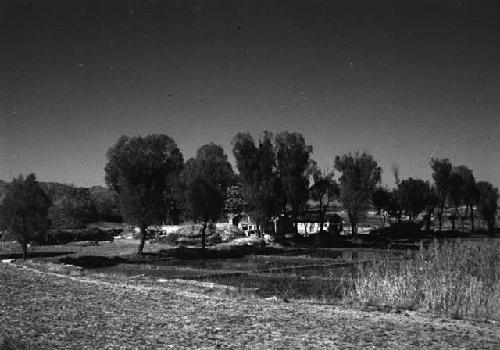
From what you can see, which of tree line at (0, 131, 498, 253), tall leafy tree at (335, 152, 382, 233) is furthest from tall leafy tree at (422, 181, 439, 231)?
tall leafy tree at (335, 152, 382, 233)

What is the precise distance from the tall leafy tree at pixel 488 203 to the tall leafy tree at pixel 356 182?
114 ft

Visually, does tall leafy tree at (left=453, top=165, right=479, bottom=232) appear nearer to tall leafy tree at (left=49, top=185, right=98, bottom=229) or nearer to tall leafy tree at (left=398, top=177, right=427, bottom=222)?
tall leafy tree at (left=398, top=177, right=427, bottom=222)

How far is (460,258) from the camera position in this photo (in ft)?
58.5

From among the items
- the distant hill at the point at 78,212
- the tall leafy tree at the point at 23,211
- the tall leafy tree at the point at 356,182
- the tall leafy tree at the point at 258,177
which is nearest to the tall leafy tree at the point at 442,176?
the tall leafy tree at the point at 356,182

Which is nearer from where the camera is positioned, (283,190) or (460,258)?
(460,258)

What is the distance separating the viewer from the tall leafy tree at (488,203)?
98625mm

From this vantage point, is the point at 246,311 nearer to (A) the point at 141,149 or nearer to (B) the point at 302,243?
(A) the point at 141,149

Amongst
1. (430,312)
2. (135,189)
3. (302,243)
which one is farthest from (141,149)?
(430,312)

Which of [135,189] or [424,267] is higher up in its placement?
[135,189]

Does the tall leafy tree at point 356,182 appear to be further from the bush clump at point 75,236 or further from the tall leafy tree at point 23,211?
Result: the tall leafy tree at point 23,211

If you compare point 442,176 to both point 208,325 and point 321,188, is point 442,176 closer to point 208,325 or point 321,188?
point 321,188

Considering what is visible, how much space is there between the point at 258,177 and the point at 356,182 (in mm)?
17197

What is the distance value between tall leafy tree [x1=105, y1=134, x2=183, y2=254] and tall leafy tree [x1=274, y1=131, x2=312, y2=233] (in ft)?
71.5

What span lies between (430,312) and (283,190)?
168ft
